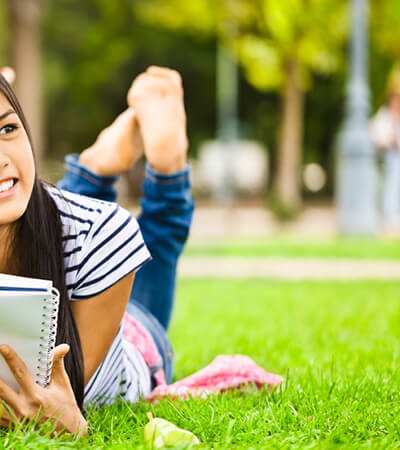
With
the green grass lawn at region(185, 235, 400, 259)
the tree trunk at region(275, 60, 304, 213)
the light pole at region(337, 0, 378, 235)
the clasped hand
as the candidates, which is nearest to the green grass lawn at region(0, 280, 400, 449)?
the clasped hand

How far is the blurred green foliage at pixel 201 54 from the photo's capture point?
53.8ft

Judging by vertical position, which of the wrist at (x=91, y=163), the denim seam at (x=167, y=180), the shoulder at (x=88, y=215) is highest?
the wrist at (x=91, y=163)

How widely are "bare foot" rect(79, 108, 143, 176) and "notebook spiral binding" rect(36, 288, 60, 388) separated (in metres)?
1.37

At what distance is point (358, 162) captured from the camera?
11.3m

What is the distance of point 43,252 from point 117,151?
3.82ft

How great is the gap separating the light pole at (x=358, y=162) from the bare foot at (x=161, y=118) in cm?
828

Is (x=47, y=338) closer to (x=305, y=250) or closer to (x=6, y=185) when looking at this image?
(x=6, y=185)

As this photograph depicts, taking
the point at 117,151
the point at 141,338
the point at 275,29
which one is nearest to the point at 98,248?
the point at 141,338

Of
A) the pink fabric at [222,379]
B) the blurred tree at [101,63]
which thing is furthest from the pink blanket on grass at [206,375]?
the blurred tree at [101,63]

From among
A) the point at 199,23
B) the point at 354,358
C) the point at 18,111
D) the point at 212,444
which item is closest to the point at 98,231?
the point at 18,111

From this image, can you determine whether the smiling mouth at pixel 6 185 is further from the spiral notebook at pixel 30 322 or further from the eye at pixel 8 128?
the spiral notebook at pixel 30 322

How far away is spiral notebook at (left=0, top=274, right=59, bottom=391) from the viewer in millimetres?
1602

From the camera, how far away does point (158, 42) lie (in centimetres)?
2381

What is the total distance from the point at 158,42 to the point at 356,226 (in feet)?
47.9
